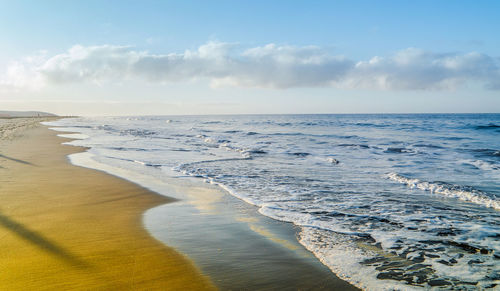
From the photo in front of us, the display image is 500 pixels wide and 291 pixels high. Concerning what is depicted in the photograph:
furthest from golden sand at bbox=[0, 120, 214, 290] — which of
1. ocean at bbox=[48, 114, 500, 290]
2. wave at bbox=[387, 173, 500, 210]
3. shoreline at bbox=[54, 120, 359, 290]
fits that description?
wave at bbox=[387, 173, 500, 210]

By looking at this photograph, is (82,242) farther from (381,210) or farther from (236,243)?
(381,210)

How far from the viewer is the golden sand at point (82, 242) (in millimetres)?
3320

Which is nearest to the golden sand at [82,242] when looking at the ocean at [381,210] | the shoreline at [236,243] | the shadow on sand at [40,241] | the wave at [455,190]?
the shadow on sand at [40,241]

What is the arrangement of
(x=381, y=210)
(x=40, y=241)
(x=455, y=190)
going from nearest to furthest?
(x=40, y=241) < (x=381, y=210) < (x=455, y=190)

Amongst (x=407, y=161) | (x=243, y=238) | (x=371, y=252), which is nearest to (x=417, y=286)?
(x=371, y=252)

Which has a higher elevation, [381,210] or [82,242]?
[82,242]

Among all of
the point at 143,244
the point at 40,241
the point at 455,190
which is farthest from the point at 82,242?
the point at 455,190

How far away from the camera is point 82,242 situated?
171 inches

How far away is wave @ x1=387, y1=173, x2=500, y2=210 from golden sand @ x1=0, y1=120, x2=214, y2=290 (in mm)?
6664

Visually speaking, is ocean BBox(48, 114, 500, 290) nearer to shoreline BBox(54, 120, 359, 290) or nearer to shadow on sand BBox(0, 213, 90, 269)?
shoreline BBox(54, 120, 359, 290)

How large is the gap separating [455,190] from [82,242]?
8359 millimetres

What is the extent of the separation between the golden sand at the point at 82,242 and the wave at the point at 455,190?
6.66m

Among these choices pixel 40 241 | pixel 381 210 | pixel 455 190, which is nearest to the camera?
pixel 40 241

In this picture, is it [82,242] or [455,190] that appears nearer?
[82,242]
